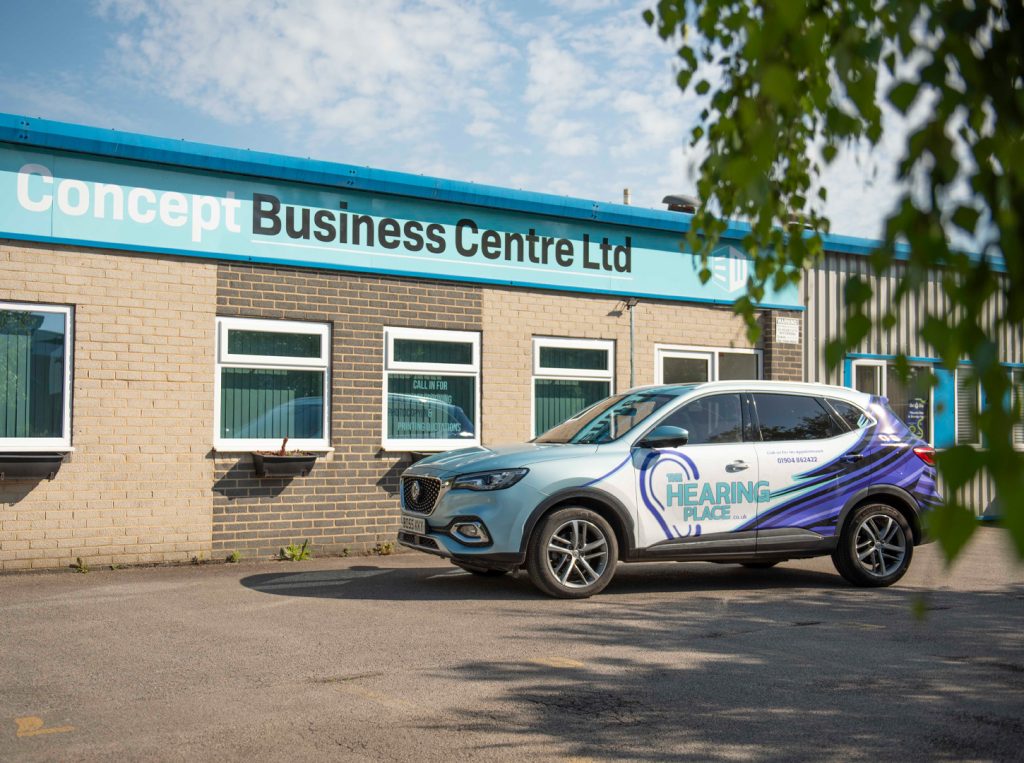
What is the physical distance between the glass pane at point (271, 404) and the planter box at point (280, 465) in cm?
48

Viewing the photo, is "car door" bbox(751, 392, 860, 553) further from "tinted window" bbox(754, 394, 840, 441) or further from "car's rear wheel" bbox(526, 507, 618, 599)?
"car's rear wheel" bbox(526, 507, 618, 599)

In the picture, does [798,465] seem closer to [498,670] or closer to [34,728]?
[498,670]

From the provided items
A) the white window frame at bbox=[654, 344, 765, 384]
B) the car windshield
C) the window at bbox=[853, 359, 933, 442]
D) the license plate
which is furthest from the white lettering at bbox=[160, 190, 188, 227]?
the window at bbox=[853, 359, 933, 442]

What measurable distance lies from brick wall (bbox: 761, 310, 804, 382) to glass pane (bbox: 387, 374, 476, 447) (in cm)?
515

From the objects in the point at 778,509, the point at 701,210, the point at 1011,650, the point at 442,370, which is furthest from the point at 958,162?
the point at 442,370

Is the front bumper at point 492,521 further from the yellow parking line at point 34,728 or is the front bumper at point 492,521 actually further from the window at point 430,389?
the yellow parking line at point 34,728

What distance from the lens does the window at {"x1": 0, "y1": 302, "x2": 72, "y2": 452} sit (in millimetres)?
10828

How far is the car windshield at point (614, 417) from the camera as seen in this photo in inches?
393

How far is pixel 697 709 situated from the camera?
5668mm

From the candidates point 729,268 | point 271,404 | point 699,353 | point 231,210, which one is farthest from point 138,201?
point 729,268

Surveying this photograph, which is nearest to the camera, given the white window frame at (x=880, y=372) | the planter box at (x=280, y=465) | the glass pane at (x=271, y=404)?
the planter box at (x=280, y=465)

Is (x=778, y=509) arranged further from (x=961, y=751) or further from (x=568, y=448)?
(x=961, y=751)

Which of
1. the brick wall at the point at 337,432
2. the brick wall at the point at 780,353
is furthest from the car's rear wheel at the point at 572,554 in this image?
the brick wall at the point at 780,353

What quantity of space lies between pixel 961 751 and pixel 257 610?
5.46 m
